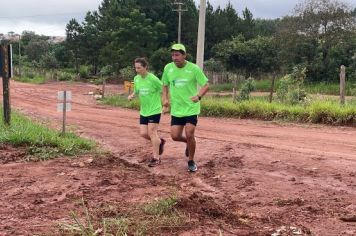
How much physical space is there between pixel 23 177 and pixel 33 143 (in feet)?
7.24

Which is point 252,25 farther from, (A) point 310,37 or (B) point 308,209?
(B) point 308,209

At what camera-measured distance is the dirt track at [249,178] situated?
16.5ft

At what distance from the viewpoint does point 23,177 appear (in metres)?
7.20

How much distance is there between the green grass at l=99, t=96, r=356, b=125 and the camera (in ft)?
44.7

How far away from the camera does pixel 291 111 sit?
48.7ft

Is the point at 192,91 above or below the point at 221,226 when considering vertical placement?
above

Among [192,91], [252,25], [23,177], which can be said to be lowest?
[23,177]

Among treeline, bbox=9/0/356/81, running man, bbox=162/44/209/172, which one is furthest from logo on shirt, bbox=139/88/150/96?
treeline, bbox=9/0/356/81

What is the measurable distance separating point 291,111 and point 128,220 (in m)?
10.8

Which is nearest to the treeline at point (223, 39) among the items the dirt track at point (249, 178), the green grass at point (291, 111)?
the green grass at point (291, 111)

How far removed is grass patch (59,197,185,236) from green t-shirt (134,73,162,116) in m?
2.95

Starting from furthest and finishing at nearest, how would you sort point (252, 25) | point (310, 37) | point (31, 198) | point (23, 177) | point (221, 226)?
point (252, 25) → point (310, 37) → point (23, 177) → point (31, 198) → point (221, 226)

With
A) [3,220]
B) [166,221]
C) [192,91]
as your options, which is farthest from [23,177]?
[166,221]

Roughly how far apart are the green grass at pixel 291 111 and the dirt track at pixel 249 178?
7.10ft
